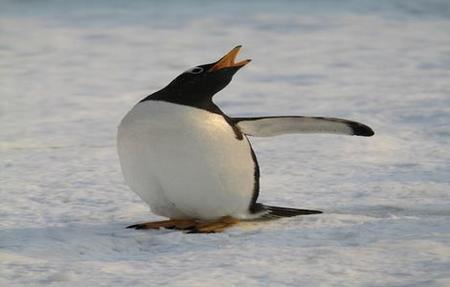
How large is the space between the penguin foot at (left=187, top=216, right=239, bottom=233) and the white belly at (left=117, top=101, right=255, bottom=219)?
37mm

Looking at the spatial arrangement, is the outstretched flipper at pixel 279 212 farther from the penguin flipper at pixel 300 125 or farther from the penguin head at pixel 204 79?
the penguin head at pixel 204 79

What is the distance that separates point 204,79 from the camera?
365 cm

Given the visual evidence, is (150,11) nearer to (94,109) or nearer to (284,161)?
(94,109)

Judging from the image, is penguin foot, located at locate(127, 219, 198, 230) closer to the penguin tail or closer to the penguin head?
the penguin tail


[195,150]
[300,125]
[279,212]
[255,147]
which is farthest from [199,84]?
[255,147]

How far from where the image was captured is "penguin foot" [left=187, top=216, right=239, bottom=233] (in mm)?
3619

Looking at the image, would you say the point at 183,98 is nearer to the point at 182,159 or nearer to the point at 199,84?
the point at 199,84

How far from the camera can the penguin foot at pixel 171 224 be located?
12.0 ft

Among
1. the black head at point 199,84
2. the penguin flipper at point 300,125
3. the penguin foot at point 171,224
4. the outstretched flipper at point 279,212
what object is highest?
the black head at point 199,84

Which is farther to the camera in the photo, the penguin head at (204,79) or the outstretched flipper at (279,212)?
the outstretched flipper at (279,212)

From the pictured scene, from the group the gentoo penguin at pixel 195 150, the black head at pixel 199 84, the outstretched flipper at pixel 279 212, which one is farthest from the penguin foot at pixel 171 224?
the black head at pixel 199 84

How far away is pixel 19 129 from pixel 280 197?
2372mm

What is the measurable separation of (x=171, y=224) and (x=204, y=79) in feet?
1.54

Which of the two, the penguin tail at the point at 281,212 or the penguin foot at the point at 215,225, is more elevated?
the penguin tail at the point at 281,212
